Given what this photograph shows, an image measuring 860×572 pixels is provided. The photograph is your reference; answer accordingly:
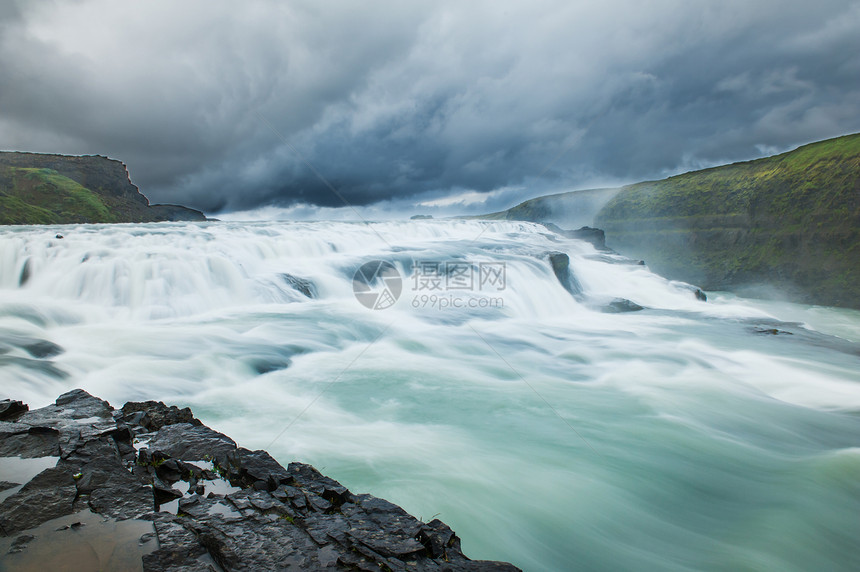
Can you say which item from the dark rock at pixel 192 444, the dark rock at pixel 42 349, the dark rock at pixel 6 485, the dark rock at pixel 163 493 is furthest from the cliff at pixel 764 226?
the dark rock at pixel 42 349

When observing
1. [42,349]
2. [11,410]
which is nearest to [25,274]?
[42,349]

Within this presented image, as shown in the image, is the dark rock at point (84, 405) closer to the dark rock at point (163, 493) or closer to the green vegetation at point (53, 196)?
the dark rock at point (163, 493)

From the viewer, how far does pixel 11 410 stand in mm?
3307

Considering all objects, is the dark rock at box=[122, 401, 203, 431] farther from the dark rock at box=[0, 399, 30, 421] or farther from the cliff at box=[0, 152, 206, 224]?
the cliff at box=[0, 152, 206, 224]

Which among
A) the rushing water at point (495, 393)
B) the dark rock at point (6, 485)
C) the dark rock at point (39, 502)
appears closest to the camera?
the dark rock at point (39, 502)

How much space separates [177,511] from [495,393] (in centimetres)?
504

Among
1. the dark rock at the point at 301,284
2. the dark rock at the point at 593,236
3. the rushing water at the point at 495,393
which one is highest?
the dark rock at the point at 593,236

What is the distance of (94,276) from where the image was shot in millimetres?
10062

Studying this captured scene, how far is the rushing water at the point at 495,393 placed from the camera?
3732 mm

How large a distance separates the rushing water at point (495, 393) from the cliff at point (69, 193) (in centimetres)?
5367

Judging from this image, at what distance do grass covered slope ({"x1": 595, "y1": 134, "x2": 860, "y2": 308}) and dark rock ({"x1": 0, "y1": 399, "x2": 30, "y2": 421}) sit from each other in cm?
2860

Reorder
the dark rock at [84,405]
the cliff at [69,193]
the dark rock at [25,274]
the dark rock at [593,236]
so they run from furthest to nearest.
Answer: the cliff at [69,193], the dark rock at [593,236], the dark rock at [25,274], the dark rock at [84,405]

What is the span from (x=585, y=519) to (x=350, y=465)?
2422 millimetres

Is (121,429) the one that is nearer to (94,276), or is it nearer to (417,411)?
(417,411)
